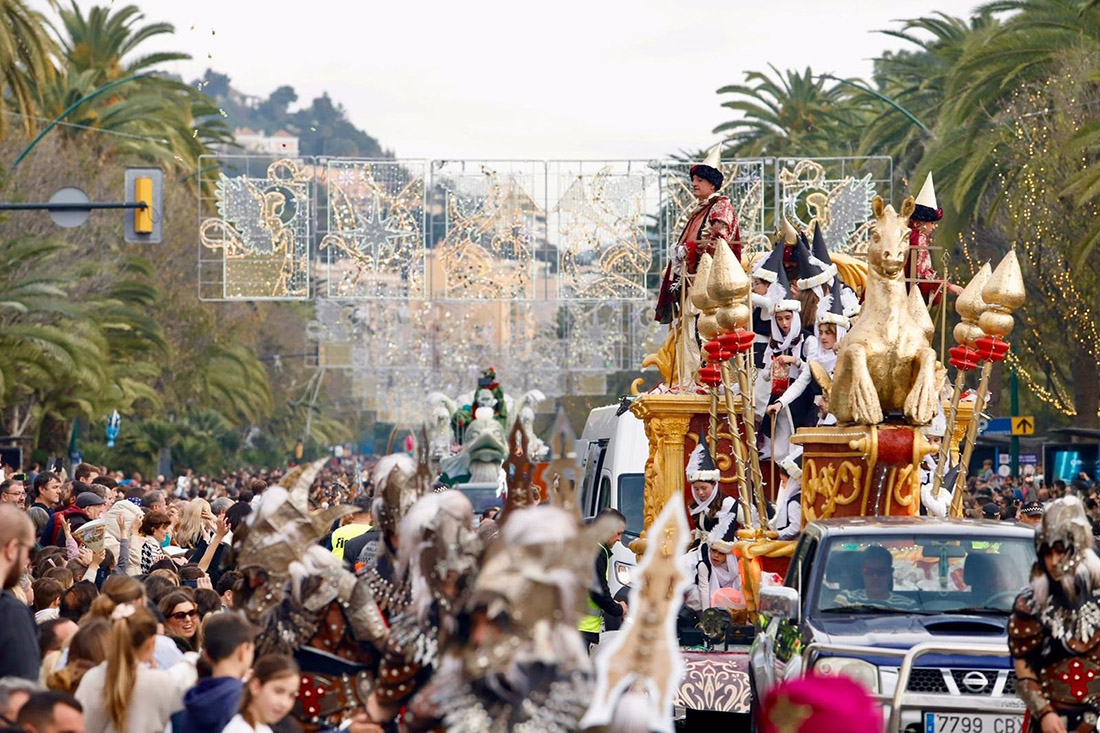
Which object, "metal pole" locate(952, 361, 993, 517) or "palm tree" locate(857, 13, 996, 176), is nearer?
"metal pole" locate(952, 361, 993, 517)

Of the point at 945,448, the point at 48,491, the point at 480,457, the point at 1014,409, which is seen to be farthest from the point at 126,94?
the point at 945,448

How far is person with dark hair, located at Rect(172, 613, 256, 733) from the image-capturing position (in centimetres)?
672

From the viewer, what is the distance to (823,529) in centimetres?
1056

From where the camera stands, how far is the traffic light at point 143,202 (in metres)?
24.3

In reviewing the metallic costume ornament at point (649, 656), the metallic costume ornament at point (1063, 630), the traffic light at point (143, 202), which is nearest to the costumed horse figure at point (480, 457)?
the traffic light at point (143, 202)

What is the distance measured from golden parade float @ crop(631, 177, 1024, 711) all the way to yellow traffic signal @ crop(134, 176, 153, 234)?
35.4 feet

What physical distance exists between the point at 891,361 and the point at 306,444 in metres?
70.6

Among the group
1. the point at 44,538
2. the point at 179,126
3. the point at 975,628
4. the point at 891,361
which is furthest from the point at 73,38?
the point at 975,628

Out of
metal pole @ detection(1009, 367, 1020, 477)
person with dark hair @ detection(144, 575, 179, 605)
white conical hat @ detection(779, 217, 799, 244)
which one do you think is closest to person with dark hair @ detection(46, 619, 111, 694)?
person with dark hair @ detection(144, 575, 179, 605)

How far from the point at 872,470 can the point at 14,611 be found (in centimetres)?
672

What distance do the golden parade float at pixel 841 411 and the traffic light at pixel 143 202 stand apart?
Answer: 1083cm

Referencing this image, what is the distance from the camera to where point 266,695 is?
6410mm

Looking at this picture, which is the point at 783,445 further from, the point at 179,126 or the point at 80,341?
the point at 179,126

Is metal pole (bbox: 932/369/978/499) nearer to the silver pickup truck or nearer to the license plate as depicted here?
the silver pickup truck
